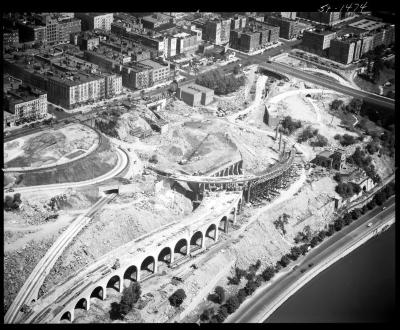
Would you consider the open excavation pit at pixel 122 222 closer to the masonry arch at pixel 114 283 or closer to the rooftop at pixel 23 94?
the masonry arch at pixel 114 283

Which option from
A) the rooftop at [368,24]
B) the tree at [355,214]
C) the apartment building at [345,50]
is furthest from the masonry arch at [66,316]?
the rooftop at [368,24]

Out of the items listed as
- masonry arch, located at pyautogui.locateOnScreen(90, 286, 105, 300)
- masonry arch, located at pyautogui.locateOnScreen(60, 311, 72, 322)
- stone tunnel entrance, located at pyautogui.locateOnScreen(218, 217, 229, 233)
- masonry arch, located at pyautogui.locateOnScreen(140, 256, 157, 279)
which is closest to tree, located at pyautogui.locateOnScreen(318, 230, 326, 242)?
stone tunnel entrance, located at pyautogui.locateOnScreen(218, 217, 229, 233)

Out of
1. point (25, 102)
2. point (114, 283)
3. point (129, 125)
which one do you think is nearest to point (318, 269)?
point (114, 283)

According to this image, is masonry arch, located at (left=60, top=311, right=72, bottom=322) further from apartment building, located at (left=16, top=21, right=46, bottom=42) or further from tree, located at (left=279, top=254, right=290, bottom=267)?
apartment building, located at (left=16, top=21, right=46, bottom=42)

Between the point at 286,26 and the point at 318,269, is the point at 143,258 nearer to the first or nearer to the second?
the point at 318,269

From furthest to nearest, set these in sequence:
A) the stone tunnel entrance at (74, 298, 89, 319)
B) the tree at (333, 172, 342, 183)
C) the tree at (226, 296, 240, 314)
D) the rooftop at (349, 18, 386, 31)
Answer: the rooftop at (349, 18, 386, 31) → the tree at (333, 172, 342, 183) → the tree at (226, 296, 240, 314) → the stone tunnel entrance at (74, 298, 89, 319)
